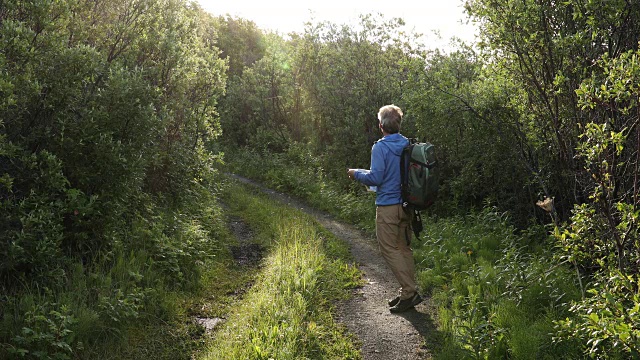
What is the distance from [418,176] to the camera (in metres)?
5.23

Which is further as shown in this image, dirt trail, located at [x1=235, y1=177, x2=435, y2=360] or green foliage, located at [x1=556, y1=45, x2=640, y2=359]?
dirt trail, located at [x1=235, y1=177, x2=435, y2=360]

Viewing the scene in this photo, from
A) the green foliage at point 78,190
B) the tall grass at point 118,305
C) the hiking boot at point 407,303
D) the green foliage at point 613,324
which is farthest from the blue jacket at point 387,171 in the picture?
the green foliage at point 78,190

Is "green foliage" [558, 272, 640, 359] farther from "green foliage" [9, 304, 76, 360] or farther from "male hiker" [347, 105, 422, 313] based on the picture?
"green foliage" [9, 304, 76, 360]

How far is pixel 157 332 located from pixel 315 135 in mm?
16750

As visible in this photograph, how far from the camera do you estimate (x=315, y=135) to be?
21.6m

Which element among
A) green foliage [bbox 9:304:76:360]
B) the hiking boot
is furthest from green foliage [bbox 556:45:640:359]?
green foliage [bbox 9:304:76:360]

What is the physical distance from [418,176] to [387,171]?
1.27 ft

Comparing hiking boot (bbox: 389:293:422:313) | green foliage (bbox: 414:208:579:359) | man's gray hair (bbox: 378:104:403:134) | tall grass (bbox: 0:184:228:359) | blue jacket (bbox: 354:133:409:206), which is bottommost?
tall grass (bbox: 0:184:228:359)

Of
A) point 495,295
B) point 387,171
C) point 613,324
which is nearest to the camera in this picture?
point 613,324

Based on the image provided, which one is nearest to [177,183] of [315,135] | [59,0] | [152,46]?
[152,46]

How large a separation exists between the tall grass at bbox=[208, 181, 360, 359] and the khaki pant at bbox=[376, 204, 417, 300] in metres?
0.95

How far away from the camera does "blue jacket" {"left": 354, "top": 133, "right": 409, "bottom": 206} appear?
17.7 feet

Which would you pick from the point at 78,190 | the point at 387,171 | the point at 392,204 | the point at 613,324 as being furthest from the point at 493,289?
the point at 78,190

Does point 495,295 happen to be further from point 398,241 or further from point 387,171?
point 387,171
